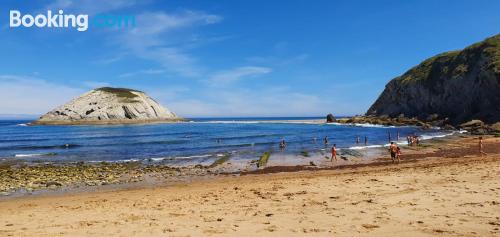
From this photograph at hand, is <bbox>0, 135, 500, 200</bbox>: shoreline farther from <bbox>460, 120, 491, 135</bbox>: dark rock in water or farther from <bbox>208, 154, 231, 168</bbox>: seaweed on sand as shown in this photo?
<bbox>460, 120, 491, 135</bbox>: dark rock in water

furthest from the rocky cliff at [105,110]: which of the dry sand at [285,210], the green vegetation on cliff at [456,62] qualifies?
the dry sand at [285,210]

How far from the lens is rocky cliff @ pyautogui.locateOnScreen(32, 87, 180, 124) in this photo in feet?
513

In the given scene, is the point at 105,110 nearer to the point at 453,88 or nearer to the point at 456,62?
the point at 453,88

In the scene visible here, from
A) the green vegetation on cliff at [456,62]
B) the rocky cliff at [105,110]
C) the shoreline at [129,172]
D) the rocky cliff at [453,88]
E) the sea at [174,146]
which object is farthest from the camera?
the rocky cliff at [105,110]

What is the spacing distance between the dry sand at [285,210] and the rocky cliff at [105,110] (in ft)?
479

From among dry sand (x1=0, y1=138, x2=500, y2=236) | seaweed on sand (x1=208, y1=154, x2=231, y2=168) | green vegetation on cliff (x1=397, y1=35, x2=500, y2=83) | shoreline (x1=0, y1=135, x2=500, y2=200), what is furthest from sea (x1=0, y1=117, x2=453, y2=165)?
green vegetation on cliff (x1=397, y1=35, x2=500, y2=83)

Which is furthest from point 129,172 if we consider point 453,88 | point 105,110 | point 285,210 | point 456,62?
point 105,110

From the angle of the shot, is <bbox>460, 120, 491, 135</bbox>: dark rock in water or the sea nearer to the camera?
the sea

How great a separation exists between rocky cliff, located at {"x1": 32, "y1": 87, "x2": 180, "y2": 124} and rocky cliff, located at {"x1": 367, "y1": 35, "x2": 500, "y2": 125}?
10175 centimetres

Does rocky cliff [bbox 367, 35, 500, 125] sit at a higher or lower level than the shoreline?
higher

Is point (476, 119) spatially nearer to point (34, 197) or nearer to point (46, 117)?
point (34, 197)

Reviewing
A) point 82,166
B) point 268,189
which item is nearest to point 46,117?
point 82,166

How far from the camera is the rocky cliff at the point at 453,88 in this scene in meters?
84.1

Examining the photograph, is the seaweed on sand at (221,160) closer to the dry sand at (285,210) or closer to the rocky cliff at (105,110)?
the dry sand at (285,210)
